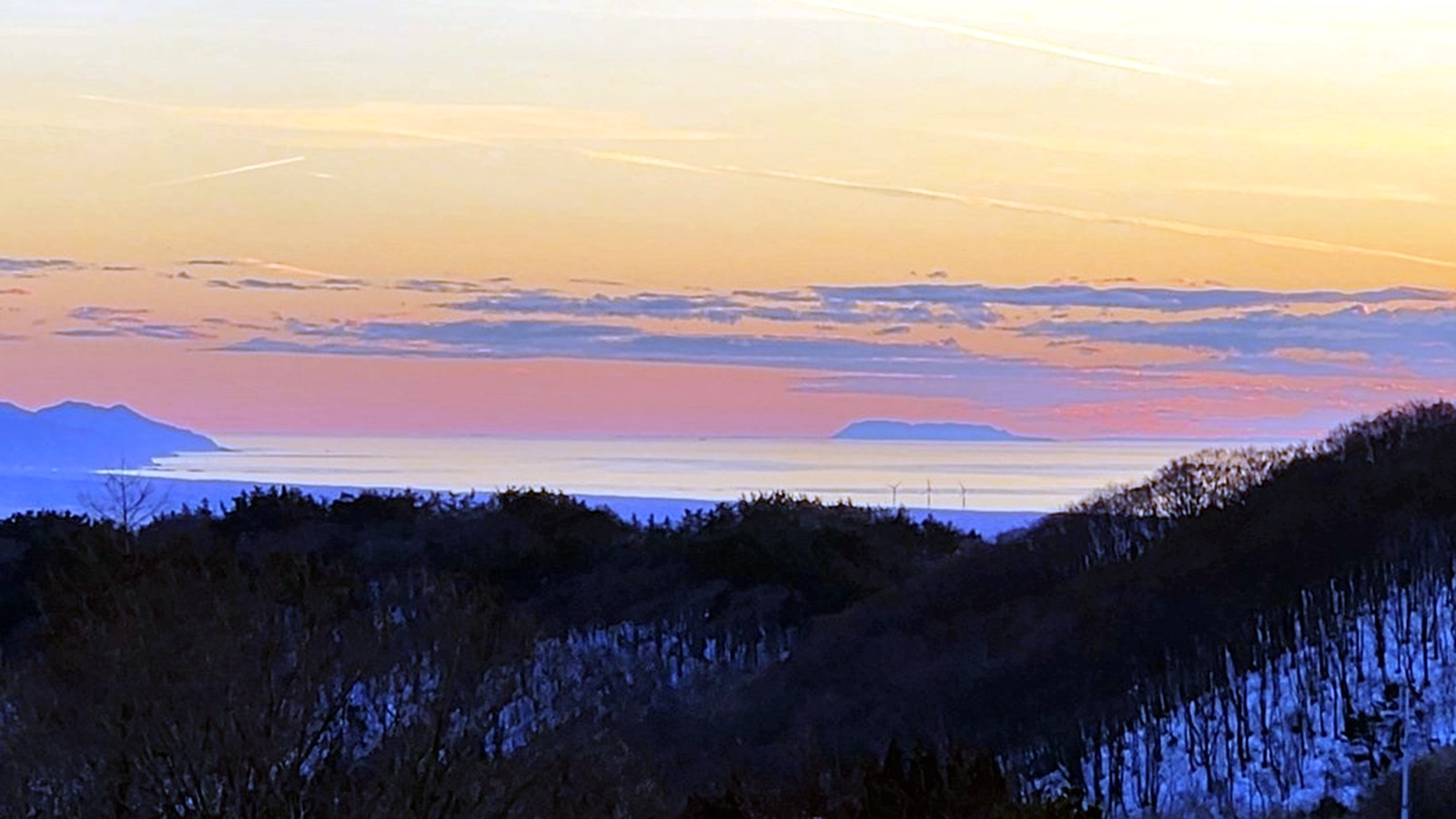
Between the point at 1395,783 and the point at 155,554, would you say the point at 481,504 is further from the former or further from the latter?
the point at 155,554

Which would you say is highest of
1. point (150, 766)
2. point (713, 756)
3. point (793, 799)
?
point (150, 766)

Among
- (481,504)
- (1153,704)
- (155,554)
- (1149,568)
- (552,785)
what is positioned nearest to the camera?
(552,785)

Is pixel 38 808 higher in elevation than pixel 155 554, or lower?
lower

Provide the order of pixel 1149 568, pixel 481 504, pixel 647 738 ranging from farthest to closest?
pixel 481 504 → pixel 1149 568 → pixel 647 738

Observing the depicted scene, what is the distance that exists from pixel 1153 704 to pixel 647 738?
15.3 metres

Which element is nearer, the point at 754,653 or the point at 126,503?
the point at 126,503

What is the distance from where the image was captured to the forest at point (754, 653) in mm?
23047

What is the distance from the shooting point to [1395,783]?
46.2 meters

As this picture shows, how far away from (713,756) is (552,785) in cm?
3415

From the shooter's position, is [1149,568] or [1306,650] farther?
[1149,568]

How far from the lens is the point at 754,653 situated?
73.1 m

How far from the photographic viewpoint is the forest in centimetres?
2305

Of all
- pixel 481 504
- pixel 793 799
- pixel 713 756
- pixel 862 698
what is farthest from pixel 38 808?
pixel 481 504

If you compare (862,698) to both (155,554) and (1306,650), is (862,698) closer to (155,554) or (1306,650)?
(1306,650)
